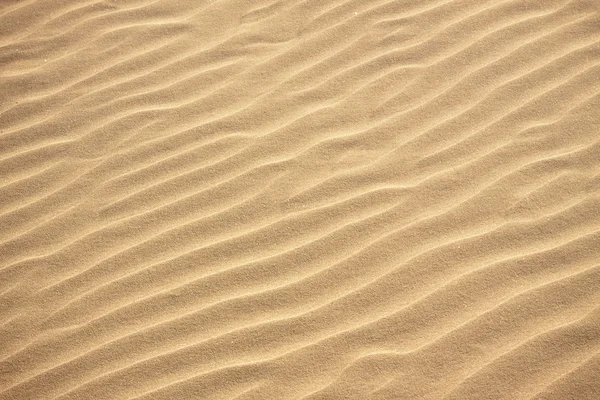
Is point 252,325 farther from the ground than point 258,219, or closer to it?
closer to it

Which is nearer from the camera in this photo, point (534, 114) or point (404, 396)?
point (404, 396)

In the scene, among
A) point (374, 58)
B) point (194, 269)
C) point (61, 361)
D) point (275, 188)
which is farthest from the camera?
point (374, 58)

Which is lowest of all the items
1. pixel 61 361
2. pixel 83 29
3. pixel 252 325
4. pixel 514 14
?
pixel 252 325

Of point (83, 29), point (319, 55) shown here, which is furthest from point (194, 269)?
point (83, 29)

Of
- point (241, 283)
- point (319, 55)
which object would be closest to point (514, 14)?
point (319, 55)

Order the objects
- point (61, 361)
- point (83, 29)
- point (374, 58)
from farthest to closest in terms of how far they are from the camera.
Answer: point (83, 29) → point (374, 58) → point (61, 361)

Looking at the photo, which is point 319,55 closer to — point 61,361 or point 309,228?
point 309,228

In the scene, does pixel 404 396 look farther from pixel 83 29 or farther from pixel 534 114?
pixel 83 29
